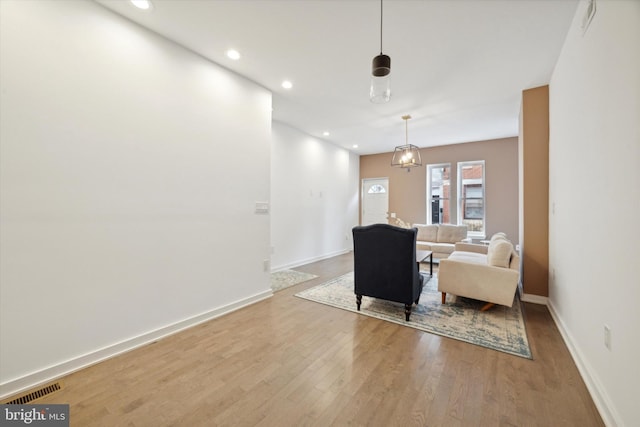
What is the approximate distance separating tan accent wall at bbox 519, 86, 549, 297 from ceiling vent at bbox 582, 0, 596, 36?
64.2 inches

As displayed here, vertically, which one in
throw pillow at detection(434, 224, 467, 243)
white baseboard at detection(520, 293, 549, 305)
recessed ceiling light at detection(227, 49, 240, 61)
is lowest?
white baseboard at detection(520, 293, 549, 305)

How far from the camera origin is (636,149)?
1.26 meters

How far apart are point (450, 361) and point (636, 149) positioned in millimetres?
1812

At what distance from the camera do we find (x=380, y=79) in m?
2.09

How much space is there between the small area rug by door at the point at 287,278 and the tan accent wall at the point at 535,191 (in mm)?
3213

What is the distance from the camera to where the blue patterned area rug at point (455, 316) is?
244cm

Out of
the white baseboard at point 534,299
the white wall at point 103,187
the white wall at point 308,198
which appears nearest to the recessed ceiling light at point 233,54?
the white wall at point 103,187

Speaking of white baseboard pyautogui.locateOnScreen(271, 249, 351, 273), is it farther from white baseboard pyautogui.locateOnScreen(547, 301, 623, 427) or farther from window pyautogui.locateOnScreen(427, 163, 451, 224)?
white baseboard pyautogui.locateOnScreen(547, 301, 623, 427)

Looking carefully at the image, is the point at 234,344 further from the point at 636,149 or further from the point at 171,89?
the point at 636,149

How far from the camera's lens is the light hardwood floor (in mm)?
1558

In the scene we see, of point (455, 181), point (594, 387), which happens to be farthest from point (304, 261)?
point (594, 387)

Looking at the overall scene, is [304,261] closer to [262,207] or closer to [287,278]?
[287,278]

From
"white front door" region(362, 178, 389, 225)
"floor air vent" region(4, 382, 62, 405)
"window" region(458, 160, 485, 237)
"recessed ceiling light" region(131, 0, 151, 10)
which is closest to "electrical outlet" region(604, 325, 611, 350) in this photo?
"floor air vent" region(4, 382, 62, 405)

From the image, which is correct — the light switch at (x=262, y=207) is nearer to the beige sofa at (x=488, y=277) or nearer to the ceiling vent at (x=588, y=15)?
the beige sofa at (x=488, y=277)
